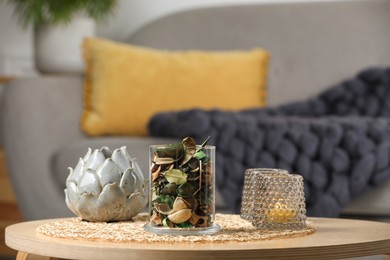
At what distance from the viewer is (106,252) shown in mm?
961

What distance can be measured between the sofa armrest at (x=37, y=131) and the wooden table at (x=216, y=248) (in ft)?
3.92

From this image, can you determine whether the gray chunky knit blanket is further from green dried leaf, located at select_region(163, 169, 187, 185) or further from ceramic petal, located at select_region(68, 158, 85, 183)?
green dried leaf, located at select_region(163, 169, 187, 185)

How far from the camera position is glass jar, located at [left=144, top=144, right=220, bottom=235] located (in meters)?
1.09

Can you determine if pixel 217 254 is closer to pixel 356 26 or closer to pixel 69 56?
pixel 356 26

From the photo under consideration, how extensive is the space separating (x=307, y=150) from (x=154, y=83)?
2.37ft

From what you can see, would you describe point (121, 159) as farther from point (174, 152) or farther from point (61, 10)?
point (61, 10)

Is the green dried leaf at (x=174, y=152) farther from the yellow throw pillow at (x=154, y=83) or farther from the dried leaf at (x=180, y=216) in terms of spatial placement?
the yellow throw pillow at (x=154, y=83)

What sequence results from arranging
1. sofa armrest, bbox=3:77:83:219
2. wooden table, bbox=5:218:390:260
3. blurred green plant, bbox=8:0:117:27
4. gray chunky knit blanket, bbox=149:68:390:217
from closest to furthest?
wooden table, bbox=5:218:390:260
gray chunky knit blanket, bbox=149:68:390:217
sofa armrest, bbox=3:77:83:219
blurred green plant, bbox=8:0:117:27

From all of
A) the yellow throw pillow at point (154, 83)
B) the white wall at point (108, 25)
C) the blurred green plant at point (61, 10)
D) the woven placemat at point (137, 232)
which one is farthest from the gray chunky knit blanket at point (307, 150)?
the white wall at point (108, 25)

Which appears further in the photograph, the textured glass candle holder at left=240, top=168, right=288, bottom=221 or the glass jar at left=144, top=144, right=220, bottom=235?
the textured glass candle holder at left=240, top=168, right=288, bottom=221

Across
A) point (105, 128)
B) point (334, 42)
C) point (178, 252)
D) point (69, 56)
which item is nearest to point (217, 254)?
point (178, 252)

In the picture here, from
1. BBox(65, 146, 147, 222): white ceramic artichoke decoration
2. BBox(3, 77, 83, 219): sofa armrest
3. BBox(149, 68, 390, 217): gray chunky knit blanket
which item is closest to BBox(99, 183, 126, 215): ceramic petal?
BBox(65, 146, 147, 222): white ceramic artichoke decoration

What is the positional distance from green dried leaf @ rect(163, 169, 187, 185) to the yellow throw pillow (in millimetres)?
1474

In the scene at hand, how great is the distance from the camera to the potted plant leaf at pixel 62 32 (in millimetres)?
2975
